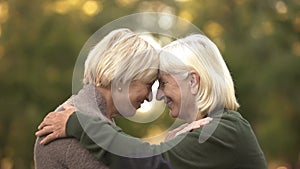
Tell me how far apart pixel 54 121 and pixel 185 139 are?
476mm

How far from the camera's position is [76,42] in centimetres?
1266

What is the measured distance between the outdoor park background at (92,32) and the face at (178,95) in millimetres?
9206

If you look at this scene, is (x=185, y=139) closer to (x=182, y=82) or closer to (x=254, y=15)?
(x=182, y=82)

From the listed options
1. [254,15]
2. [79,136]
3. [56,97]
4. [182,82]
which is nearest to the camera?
[79,136]

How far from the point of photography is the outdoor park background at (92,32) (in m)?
12.7

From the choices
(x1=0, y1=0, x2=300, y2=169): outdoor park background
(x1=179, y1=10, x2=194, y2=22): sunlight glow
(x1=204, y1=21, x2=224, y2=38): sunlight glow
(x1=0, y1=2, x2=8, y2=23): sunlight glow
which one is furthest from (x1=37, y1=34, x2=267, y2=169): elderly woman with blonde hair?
(x1=0, y1=2, x2=8, y2=23): sunlight glow

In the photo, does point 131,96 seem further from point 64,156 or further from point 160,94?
point 64,156

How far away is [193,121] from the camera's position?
325 centimetres

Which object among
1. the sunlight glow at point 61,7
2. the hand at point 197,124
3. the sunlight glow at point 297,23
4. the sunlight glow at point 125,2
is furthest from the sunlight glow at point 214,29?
the hand at point 197,124

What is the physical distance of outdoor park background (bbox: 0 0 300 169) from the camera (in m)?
12.7

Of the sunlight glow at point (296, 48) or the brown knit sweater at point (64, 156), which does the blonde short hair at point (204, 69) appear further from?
the sunlight glow at point (296, 48)

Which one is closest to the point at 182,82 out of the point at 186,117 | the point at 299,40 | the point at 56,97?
the point at 186,117

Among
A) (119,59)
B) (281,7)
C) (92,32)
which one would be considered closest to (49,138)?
(119,59)

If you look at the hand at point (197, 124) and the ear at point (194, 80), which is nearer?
the hand at point (197, 124)
